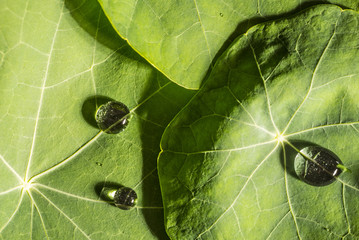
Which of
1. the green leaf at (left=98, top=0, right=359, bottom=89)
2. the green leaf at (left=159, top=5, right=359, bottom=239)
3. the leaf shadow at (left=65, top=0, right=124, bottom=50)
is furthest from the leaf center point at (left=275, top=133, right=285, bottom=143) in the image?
the leaf shadow at (left=65, top=0, right=124, bottom=50)

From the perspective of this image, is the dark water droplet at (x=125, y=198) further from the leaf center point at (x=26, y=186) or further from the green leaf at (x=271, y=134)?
the leaf center point at (x=26, y=186)

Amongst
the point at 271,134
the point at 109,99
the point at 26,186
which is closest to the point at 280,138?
the point at 271,134

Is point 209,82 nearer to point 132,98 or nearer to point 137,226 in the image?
point 132,98

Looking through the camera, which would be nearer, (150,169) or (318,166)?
(318,166)

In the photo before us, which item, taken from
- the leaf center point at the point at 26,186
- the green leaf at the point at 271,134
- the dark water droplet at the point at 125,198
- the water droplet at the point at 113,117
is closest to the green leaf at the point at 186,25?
the green leaf at the point at 271,134

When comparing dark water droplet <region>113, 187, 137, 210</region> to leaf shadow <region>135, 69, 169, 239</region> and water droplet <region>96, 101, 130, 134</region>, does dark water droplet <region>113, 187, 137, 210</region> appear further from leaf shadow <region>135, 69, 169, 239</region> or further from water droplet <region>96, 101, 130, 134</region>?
water droplet <region>96, 101, 130, 134</region>

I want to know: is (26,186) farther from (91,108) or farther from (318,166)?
(318,166)
